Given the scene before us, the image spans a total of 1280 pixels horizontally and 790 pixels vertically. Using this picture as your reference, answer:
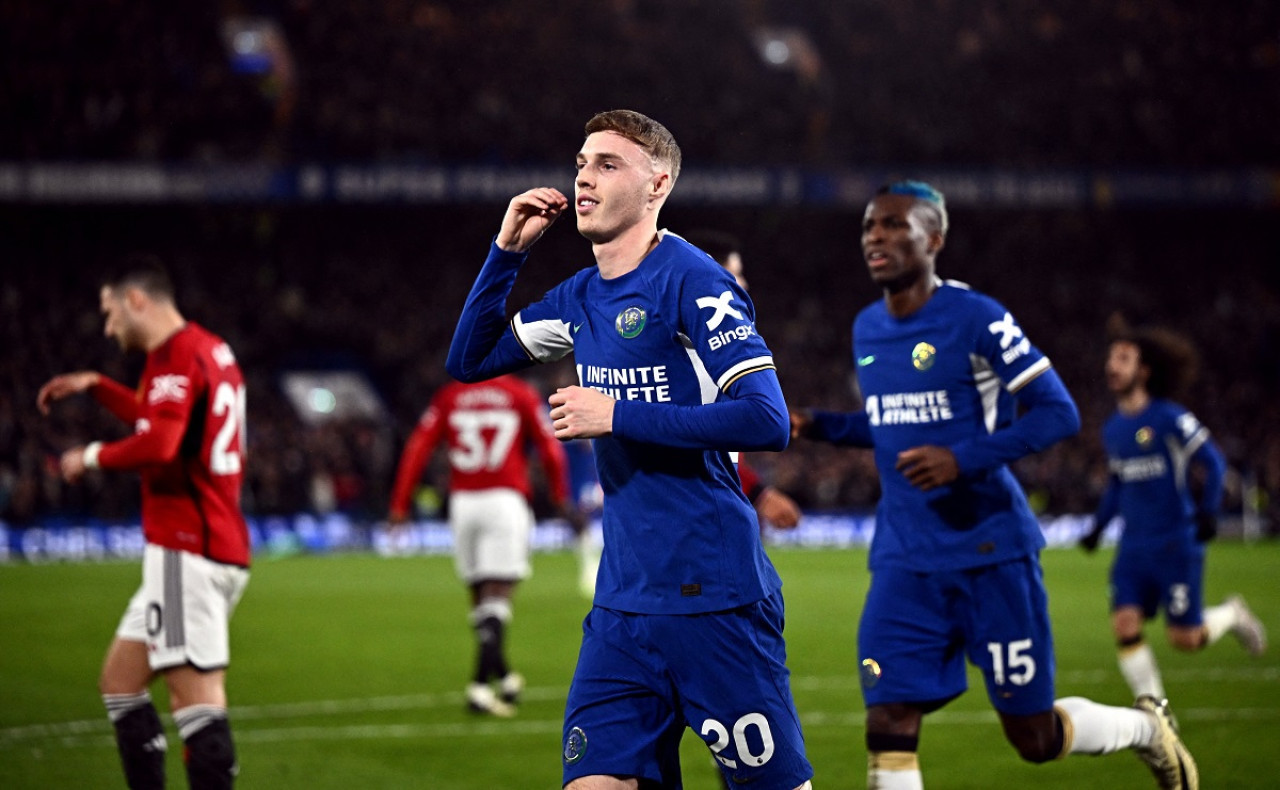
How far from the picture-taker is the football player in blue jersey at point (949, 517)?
18.9 ft

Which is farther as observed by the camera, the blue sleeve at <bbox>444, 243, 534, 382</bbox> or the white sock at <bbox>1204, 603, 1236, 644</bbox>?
the white sock at <bbox>1204, 603, 1236, 644</bbox>

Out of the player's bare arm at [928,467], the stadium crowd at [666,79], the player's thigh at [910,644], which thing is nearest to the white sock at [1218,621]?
the player's thigh at [910,644]

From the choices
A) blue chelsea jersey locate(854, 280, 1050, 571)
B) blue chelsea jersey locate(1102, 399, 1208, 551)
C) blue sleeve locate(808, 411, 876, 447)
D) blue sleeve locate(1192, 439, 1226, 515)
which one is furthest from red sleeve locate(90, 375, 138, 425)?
blue sleeve locate(1192, 439, 1226, 515)

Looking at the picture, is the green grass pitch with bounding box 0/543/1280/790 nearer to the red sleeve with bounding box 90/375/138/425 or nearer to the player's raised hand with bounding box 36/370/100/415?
the red sleeve with bounding box 90/375/138/425

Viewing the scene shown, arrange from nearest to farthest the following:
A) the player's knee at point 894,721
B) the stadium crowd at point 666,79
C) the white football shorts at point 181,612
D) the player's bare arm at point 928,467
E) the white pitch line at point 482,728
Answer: the player's bare arm at point 928,467 → the player's knee at point 894,721 → the white football shorts at point 181,612 → the white pitch line at point 482,728 → the stadium crowd at point 666,79

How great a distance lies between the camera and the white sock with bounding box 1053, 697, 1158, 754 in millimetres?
5957

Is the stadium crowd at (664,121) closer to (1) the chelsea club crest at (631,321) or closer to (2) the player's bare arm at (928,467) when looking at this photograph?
(2) the player's bare arm at (928,467)

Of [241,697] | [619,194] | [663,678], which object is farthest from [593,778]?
[241,697]

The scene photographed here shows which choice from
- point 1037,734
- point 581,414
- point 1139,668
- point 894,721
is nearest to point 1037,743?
point 1037,734

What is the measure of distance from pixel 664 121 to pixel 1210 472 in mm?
25040

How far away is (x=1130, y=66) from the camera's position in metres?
38.8

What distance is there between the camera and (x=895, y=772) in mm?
5660

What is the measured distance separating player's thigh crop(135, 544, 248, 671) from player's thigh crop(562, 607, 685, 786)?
7.80ft

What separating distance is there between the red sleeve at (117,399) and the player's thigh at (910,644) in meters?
3.48
